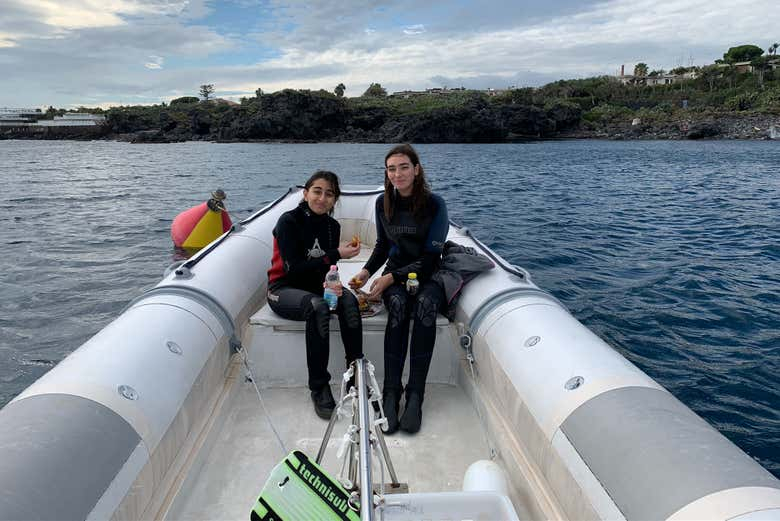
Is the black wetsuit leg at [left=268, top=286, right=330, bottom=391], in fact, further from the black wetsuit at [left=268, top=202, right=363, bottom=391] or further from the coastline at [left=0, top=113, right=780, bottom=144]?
the coastline at [left=0, top=113, right=780, bottom=144]

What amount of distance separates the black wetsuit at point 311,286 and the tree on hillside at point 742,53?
404 ft

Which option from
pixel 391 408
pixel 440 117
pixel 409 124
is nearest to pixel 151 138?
pixel 409 124

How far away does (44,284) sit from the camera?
7.06m

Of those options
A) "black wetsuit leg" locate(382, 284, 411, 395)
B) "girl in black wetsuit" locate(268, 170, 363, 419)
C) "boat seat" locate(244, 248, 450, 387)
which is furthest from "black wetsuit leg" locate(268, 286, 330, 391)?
"black wetsuit leg" locate(382, 284, 411, 395)

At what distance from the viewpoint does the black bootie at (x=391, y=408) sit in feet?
9.29

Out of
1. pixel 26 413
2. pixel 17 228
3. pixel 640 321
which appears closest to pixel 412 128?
pixel 17 228

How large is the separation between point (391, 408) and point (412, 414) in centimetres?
12

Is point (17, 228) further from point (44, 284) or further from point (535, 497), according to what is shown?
point (535, 497)

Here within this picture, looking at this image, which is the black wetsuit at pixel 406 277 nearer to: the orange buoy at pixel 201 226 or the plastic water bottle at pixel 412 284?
the plastic water bottle at pixel 412 284

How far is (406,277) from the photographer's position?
3281 mm

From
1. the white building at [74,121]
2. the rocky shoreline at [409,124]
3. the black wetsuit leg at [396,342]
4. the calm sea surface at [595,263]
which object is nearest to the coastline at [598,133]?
the rocky shoreline at [409,124]

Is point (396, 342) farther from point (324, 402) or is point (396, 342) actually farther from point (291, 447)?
point (291, 447)

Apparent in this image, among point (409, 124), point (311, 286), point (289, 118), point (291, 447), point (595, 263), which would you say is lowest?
point (595, 263)

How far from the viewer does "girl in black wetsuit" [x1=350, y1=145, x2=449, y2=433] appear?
9.65 feet
